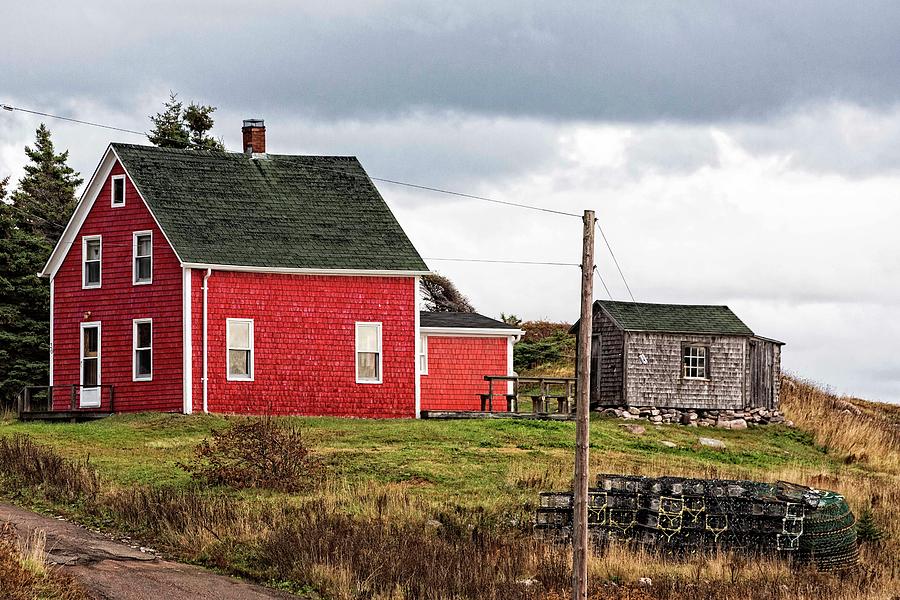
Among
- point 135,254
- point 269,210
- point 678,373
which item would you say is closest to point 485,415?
point 269,210

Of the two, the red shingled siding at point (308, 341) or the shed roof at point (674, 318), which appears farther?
the shed roof at point (674, 318)

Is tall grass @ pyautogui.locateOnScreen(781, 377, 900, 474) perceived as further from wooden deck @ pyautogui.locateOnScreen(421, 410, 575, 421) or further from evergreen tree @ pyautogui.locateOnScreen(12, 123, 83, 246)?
evergreen tree @ pyautogui.locateOnScreen(12, 123, 83, 246)

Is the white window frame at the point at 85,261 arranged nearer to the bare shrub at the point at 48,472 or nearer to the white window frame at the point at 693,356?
the bare shrub at the point at 48,472

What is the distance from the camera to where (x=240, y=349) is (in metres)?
40.2

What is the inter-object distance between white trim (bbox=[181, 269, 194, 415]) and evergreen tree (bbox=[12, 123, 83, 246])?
2241cm

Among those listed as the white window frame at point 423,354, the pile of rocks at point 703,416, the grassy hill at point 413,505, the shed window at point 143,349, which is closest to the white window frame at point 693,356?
the pile of rocks at point 703,416

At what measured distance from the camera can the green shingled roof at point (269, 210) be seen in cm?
4094

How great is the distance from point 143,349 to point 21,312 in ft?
37.5

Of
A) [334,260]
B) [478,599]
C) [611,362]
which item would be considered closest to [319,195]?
[334,260]

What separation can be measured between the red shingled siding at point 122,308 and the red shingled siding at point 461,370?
959 centimetres

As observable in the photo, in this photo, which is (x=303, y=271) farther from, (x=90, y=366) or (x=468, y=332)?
(x=468, y=332)

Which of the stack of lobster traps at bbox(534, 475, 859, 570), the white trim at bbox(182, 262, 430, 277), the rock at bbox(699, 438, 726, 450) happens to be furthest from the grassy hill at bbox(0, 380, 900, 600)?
the white trim at bbox(182, 262, 430, 277)

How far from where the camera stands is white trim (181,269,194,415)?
39.0 meters

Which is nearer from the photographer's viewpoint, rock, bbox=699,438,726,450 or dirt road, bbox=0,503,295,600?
dirt road, bbox=0,503,295,600
